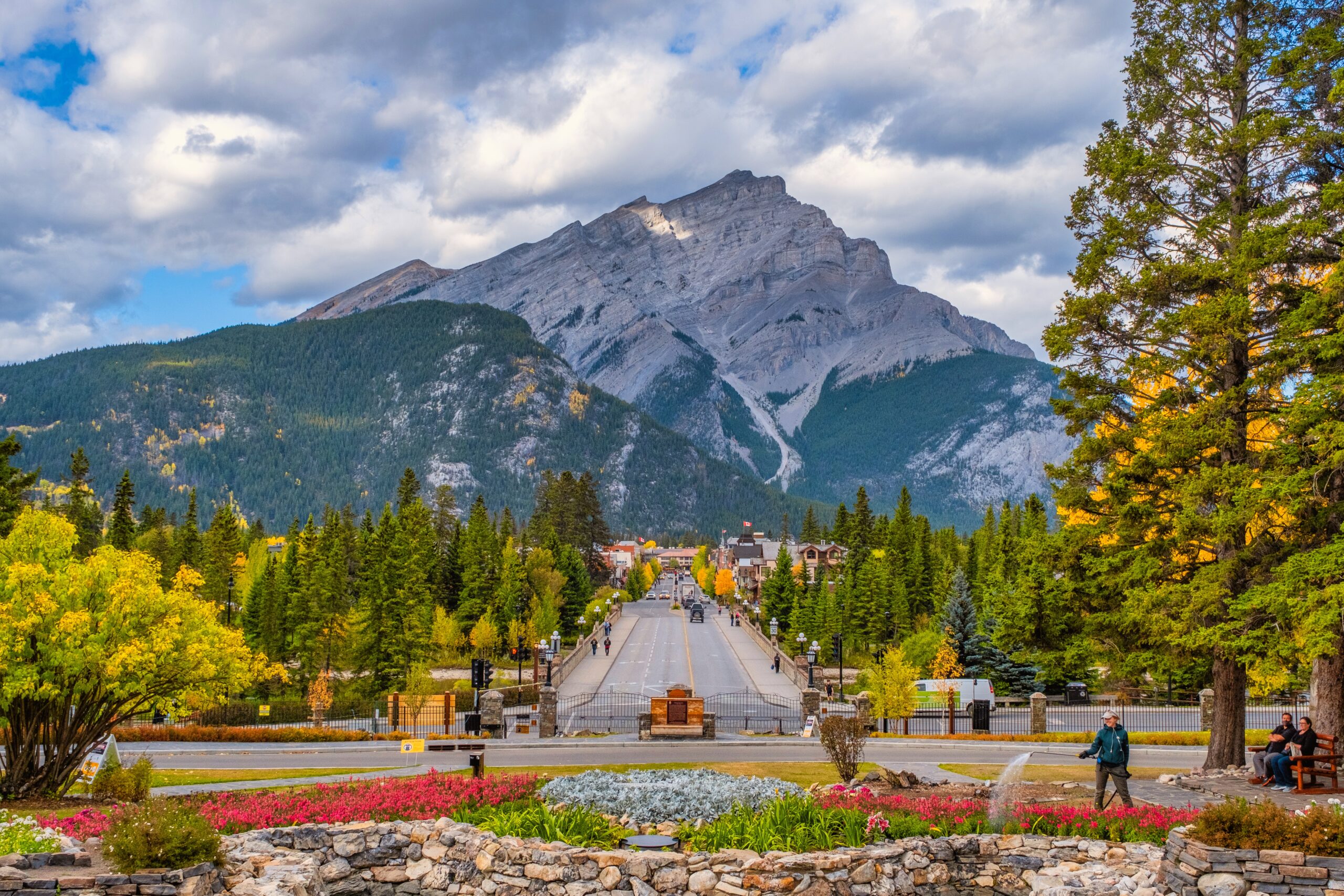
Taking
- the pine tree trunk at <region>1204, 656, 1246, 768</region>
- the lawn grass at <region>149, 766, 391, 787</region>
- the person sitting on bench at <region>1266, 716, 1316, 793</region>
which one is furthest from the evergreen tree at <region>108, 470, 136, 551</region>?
the person sitting on bench at <region>1266, 716, 1316, 793</region>

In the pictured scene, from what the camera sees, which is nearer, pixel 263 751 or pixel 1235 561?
pixel 1235 561

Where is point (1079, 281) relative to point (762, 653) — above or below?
above

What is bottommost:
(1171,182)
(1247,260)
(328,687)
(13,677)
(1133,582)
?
(328,687)

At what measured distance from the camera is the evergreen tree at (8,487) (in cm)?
4075

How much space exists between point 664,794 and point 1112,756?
25.8 ft

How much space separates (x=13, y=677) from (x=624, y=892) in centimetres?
1306

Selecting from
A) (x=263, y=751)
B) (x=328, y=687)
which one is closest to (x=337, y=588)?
(x=328, y=687)

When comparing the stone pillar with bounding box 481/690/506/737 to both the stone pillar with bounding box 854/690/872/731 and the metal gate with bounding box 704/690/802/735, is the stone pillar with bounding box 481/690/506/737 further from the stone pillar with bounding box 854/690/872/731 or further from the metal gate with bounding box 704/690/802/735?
the stone pillar with bounding box 854/690/872/731

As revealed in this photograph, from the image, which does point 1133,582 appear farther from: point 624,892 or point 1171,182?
point 624,892

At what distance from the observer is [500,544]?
9850cm

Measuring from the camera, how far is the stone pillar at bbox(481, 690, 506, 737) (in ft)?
127

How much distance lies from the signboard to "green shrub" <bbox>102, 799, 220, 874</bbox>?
7.42 m

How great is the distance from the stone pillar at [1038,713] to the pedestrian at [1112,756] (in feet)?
→ 64.3

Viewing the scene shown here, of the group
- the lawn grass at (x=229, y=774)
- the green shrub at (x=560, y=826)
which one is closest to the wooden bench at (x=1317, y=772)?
the green shrub at (x=560, y=826)
